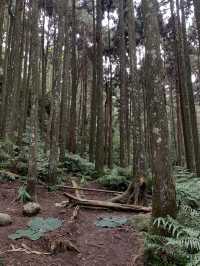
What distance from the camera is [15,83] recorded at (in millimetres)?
14031

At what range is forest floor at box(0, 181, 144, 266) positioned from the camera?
5.34 metres

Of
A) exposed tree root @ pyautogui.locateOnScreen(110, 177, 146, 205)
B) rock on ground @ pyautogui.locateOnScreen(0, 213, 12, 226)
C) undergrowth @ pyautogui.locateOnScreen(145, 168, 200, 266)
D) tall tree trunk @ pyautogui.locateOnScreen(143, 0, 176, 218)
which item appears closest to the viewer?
undergrowth @ pyautogui.locateOnScreen(145, 168, 200, 266)

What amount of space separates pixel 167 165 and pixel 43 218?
3.41 metres

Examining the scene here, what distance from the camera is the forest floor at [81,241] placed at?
210 inches

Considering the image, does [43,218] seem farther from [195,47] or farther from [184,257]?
[195,47]

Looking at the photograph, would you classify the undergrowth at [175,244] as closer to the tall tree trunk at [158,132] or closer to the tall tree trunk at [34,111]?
the tall tree trunk at [158,132]

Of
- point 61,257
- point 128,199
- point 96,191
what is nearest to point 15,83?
point 96,191

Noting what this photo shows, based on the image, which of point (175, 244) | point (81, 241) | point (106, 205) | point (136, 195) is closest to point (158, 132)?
point (175, 244)

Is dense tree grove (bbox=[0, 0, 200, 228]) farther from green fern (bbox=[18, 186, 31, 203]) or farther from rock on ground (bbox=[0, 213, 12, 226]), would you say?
rock on ground (bbox=[0, 213, 12, 226])

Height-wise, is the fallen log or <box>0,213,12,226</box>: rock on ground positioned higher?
the fallen log

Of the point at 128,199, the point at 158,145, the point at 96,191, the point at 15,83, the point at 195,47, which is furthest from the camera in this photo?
the point at 195,47

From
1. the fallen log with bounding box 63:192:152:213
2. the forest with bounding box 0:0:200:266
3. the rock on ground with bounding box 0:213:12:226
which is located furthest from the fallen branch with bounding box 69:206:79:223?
the rock on ground with bounding box 0:213:12:226

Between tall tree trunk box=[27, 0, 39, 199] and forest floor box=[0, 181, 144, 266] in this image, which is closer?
forest floor box=[0, 181, 144, 266]

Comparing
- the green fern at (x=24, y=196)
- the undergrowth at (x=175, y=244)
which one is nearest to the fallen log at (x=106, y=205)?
the green fern at (x=24, y=196)
